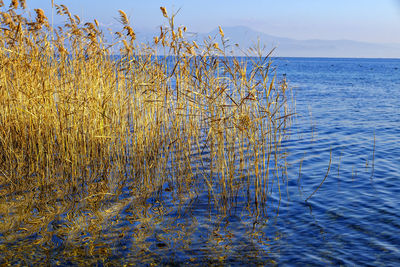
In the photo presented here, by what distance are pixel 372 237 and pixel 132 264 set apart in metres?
2.80

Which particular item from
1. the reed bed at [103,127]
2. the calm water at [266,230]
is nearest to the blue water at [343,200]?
the calm water at [266,230]

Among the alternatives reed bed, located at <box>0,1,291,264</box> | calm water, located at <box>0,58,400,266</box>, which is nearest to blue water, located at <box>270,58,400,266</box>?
calm water, located at <box>0,58,400,266</box>

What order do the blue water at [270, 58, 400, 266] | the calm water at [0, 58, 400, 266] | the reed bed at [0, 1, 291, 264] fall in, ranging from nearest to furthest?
the calm water at [0, 58, 400, 266], the blue water at [270, 58, 400, 266], the reed bed at [0, 1, 291, 264]

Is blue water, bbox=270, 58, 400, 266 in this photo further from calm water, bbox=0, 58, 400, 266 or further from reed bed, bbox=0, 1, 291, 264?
reed bed, bbox=0, 1, 291, 264

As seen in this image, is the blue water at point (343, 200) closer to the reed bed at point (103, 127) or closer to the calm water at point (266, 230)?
the calm water at point (266, 230)

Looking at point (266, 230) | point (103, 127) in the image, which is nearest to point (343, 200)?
point (266, 230)

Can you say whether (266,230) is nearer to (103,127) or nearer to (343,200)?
(343,200)

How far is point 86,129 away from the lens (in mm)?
5840

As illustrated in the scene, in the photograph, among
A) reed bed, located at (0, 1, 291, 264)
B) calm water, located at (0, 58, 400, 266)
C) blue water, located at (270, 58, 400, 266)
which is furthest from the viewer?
reed bed, located at (0, 1, 291, 264)

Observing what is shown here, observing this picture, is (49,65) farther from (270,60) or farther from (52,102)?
(270,60)

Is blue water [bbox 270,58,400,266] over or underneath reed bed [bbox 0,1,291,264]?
underneath

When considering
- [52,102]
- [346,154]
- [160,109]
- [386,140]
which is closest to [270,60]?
[160,109]

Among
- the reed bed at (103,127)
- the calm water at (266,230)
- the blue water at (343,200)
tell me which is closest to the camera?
the calm water at (266,230)

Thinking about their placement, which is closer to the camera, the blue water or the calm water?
the calm water
